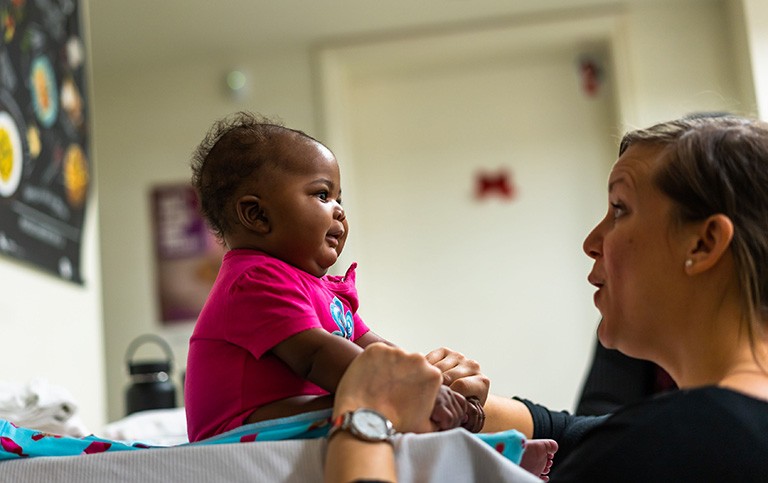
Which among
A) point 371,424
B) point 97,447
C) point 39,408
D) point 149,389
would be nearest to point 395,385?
point 371,424

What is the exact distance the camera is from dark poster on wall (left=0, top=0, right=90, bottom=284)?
7.75 ft

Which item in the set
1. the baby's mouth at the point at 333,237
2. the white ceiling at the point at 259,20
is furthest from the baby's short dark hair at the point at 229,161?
the white ceiling at the point at 259,20

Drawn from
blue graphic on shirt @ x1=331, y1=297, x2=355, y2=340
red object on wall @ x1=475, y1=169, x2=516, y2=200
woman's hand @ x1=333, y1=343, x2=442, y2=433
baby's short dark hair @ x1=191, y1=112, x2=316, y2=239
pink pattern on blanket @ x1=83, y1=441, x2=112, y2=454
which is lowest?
pink pattern on blanket @ x1=83, y1=441, x2=112, y2=454

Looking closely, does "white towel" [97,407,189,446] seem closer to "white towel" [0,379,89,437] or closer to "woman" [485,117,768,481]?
"white towel" [0,379,89,437]

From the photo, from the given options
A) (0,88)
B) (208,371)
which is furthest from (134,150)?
(208,371)

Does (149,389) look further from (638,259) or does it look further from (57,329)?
(638,259)

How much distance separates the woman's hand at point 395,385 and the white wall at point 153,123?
3.70m

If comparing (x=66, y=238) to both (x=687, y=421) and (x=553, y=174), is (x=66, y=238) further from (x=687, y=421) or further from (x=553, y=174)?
(x=553, y=174)

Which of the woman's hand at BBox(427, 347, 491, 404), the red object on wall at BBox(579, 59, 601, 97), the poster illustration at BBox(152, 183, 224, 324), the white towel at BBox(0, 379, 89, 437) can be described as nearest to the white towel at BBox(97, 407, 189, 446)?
the white towel at BBox(0, 379, 89, 437)

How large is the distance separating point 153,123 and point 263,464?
4.22 m

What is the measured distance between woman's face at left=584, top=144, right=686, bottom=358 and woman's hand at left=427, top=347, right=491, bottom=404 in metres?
0.16

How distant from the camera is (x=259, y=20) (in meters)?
4.43

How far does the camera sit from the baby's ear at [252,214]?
1.10 m

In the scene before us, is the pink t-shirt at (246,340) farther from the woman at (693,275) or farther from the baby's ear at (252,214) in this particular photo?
the woman at (693,275)
